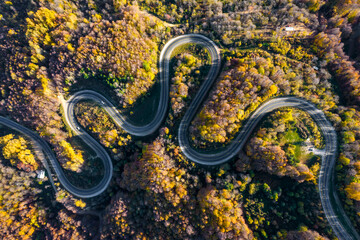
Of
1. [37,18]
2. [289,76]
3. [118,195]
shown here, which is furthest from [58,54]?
[289,76]

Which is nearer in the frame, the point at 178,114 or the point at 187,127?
the point at 178,114

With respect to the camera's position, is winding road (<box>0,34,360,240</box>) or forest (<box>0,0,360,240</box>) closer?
winding road (<box>0,34,360,240</box>)

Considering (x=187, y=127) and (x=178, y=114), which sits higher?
(x=178, y=114)

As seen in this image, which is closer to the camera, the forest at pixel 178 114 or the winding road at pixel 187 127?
the winding road at pixel 187 127
